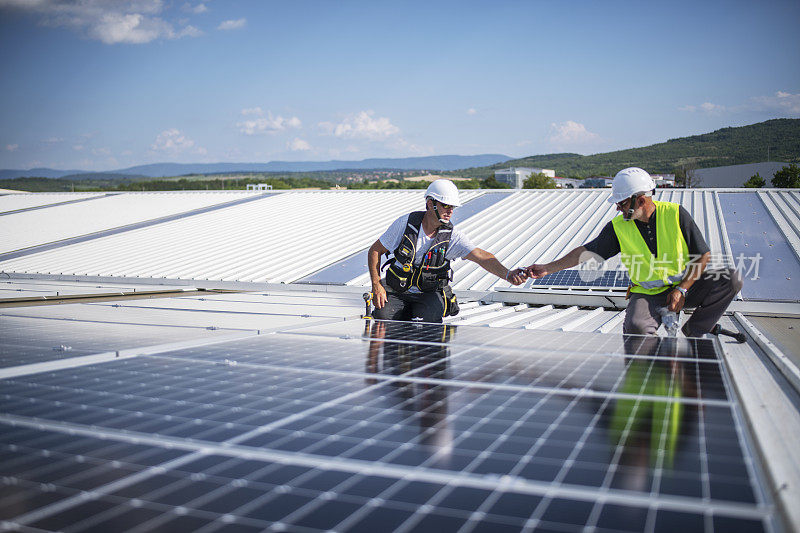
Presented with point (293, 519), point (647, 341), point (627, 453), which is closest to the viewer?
point (293, 519)

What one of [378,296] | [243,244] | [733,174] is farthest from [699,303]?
[733,174]

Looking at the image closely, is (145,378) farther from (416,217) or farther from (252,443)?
(416,217)

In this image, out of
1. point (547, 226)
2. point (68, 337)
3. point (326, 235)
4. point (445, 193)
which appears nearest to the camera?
point (68, 337)

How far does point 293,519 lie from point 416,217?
6172 mm

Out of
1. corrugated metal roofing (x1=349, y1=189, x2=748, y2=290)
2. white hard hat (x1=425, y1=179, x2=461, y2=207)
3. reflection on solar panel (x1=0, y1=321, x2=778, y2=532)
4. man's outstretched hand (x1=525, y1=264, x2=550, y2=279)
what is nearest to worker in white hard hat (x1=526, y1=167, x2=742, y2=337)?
man's outstretched hand (x1=525, y1=264, x2=550, y2=279)

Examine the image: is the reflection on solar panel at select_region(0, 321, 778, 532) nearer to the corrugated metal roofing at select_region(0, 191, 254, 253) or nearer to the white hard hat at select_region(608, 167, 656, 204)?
the white hard hat at select_region(608, 167, 656, 204)

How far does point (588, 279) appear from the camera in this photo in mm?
12398

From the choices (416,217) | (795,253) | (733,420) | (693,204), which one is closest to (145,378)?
(733,420)

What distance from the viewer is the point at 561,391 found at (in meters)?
3.96

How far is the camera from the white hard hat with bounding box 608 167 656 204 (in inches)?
282

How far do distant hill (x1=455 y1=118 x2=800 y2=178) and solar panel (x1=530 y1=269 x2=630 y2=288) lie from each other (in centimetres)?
11129

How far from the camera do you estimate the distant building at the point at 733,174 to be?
103625mm

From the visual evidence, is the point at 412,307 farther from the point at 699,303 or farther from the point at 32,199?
the point at 32,199

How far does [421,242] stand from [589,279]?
522cm
